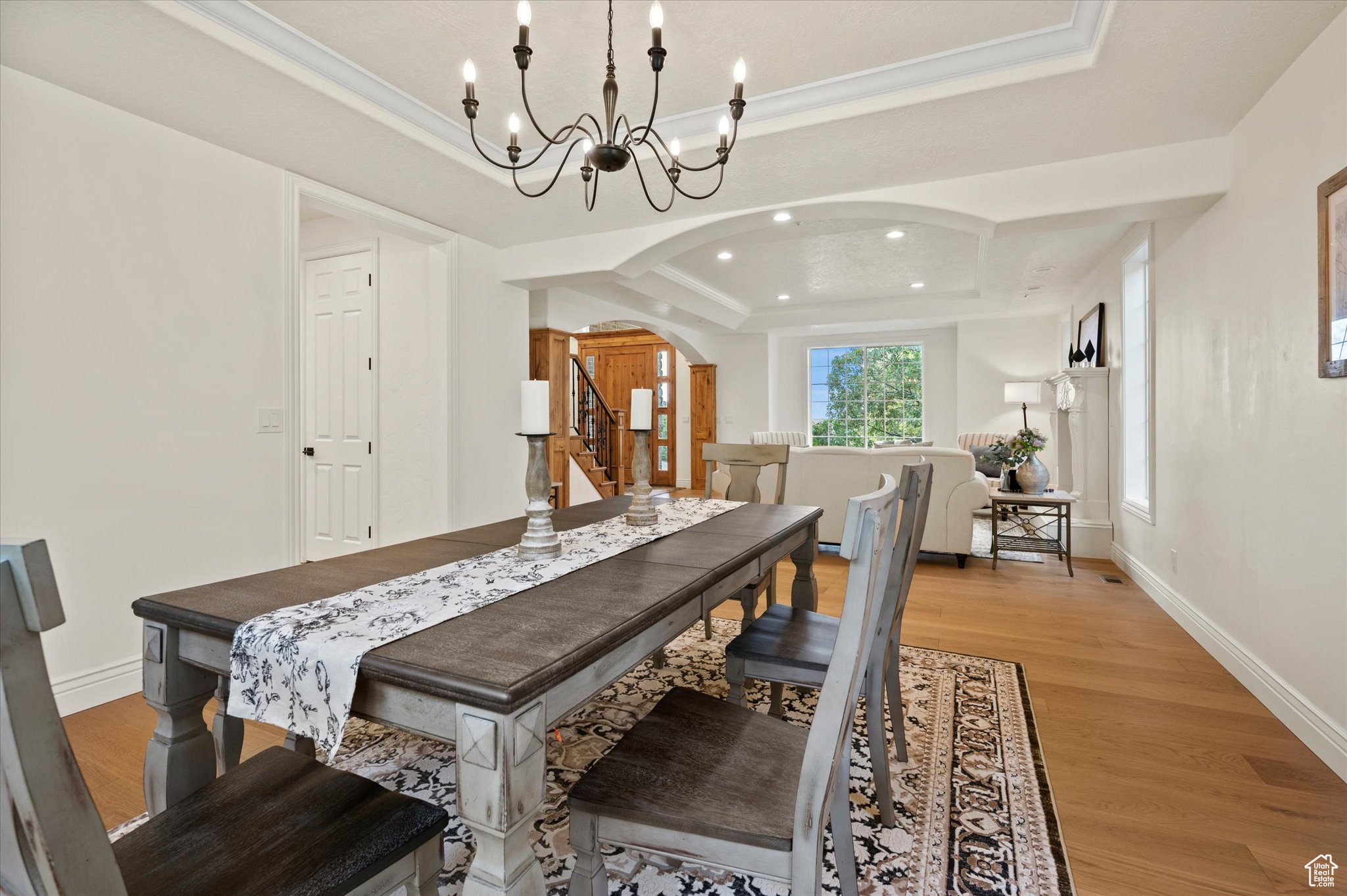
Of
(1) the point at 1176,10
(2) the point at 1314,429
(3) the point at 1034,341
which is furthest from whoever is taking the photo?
(3) the point at 1034,341

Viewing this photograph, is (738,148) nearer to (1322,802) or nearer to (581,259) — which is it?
(581,259)

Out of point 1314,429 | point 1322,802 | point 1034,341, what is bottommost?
point 1322,802

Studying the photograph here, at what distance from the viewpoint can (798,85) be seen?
2613mm

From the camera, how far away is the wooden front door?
9922 mm

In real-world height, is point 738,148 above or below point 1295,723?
above

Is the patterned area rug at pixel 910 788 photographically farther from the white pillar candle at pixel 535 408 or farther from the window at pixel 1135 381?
the window at pixel 1135 381

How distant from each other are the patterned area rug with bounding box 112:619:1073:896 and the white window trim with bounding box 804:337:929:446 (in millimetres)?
6818

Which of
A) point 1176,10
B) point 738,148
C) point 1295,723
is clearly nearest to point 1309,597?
point 1295,723

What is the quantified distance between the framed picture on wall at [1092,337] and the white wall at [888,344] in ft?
8.62

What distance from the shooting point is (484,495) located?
4461 mm

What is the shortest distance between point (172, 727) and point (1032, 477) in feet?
16.6

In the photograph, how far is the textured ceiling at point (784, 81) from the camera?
2.05m

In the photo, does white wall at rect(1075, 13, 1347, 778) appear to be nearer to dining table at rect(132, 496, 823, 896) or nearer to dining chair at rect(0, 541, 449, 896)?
dining table at rect(132, 496, 823, 896)

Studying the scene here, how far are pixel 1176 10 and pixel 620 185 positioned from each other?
2.37 meters
